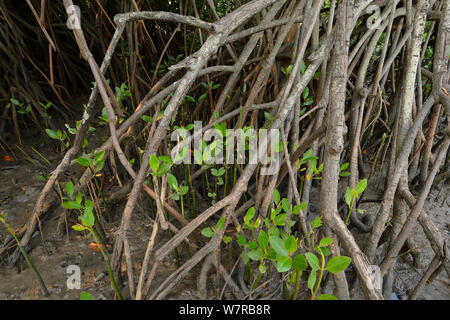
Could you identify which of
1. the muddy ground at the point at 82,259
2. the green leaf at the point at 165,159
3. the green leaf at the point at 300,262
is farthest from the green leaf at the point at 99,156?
the green leaf at the point at 300,262

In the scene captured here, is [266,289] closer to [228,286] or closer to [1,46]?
[228,286]

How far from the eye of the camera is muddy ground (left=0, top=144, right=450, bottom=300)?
1.16 m

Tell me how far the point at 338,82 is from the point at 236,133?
0.45 meters

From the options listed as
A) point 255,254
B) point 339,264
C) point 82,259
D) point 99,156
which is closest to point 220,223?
point 255,254

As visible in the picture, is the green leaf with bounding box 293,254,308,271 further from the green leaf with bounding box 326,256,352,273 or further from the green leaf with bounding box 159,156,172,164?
the green leaf with bounding box 159,156,172,164

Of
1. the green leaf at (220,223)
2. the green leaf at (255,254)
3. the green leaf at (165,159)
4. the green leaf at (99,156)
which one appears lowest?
the green leaf at (255,254)

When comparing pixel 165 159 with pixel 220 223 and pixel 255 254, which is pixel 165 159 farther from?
pixel 255 254

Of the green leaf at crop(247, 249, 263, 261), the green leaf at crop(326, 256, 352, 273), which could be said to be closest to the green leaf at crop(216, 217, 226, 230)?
the green leaf at crop(247, 249, 263, 261)

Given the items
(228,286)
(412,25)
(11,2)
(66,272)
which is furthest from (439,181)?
(11,2)

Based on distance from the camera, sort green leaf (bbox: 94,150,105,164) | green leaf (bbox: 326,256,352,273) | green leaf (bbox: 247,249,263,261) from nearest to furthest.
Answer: green leaf (bbox: 326,256,352,273) < green leaf (bbox: 247,249,263,261) < green leaf (bbox: 94,150,105,164)

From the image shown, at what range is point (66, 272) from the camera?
123 cm

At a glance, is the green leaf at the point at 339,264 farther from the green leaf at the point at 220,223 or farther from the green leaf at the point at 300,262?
the green leaf at the point at 220,223

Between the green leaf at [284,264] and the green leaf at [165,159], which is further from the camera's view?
the green leaf at [165,159]

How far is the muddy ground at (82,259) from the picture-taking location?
3.80 ft
